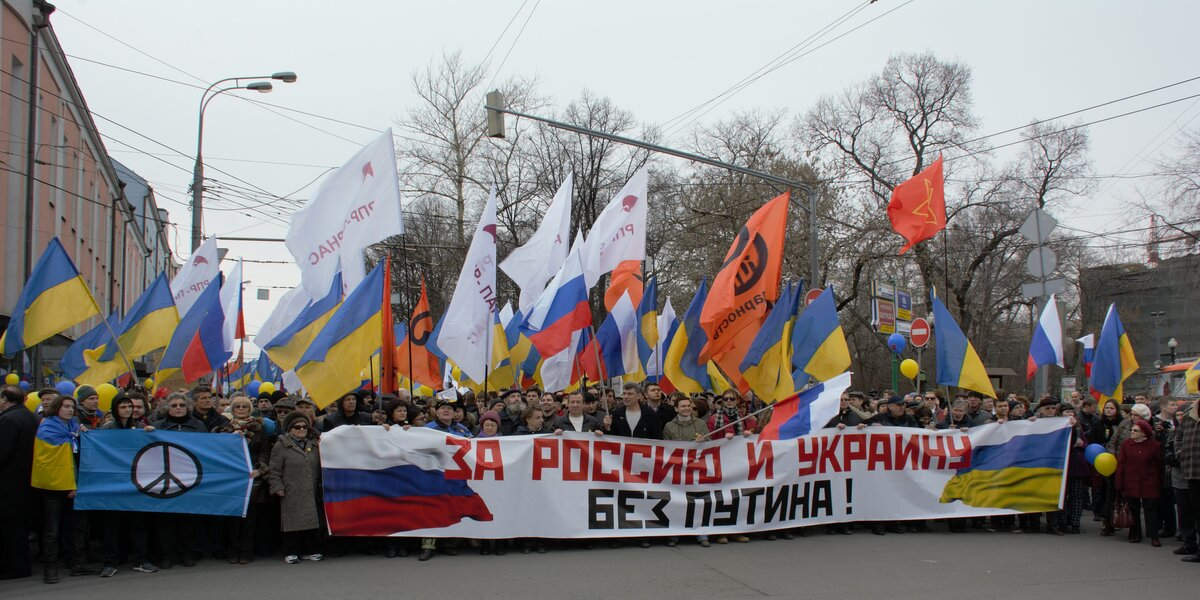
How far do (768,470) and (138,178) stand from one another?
5589cm

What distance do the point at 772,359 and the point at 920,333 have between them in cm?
735

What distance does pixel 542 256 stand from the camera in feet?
42.1

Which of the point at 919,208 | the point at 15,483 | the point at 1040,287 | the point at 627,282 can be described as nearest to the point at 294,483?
the point at 15,483

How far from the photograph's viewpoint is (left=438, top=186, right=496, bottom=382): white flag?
11078 millimetres

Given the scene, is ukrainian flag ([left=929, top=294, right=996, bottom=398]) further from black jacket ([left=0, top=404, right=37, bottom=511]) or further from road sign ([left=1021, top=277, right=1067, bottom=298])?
black jacket ([left=0, top=404, right=37, bottom=511])

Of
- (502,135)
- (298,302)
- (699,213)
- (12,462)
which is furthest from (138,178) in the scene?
(12,462)

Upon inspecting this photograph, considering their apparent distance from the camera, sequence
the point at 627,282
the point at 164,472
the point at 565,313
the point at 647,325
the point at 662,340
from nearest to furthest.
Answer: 1. the point at 164,472
2. the point at 565,313
3. the point at 627,282
4. the point at 647,325
5. the point at 662,340

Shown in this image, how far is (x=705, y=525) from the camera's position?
989 cm

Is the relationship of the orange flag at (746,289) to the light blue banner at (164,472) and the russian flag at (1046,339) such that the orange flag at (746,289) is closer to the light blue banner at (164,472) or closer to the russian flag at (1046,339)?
the light blue banner at (164,472)

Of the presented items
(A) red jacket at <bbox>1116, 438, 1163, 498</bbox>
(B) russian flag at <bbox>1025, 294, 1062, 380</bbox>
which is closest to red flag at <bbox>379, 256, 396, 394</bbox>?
Result: (A) red jacket at <bbox>1116, 438, 1163, 498</bbox>

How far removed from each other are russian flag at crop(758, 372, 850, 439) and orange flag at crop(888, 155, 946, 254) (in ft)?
12.9

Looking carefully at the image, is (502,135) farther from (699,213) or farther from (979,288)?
(979,288)

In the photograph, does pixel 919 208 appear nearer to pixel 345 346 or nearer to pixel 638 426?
pixel 638 426

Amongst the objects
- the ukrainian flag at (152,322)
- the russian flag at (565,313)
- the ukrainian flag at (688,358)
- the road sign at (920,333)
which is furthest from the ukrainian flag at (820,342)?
the ukrainian flag at (152,322)
